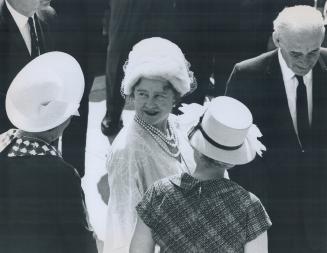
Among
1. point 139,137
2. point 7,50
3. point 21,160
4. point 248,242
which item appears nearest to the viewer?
point 248,242

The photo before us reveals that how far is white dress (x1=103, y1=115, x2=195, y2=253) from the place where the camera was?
11.1 ft

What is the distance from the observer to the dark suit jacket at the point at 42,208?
3.06 metres

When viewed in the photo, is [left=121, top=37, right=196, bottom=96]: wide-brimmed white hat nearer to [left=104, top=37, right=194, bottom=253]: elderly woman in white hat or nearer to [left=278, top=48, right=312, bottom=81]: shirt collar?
[left=104, top=37, right=194, bottom=253]: elderly woman in white hat

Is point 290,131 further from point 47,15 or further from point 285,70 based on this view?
point 47,15

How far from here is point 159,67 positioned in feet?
11.1

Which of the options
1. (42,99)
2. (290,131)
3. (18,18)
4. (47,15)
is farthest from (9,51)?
(290,131)

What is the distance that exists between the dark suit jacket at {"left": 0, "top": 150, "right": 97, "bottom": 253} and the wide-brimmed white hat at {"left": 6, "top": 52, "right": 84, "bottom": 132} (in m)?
0.18

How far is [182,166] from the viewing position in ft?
11.3

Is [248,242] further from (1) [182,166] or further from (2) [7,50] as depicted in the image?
(2) [7,50]

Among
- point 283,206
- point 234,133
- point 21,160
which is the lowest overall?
point 283,206

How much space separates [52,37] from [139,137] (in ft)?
3.21

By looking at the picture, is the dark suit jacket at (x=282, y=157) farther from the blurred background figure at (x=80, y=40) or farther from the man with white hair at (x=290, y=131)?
the blurred background figure at (x=80, y=40)

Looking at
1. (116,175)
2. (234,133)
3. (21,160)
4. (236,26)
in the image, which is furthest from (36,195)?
(236,26)

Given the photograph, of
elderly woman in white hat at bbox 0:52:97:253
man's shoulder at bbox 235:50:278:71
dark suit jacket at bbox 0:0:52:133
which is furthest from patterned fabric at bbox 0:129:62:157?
man's shoulder at bbox 235:50:278:71
